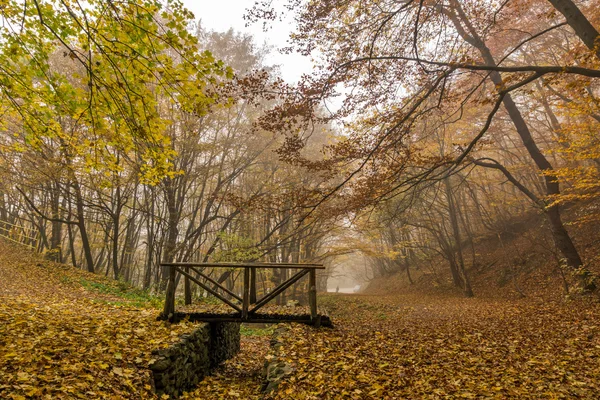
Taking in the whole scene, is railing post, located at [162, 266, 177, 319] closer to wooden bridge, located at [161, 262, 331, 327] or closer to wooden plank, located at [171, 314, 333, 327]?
wooden bridge, located at [161, 262, 331, 327]

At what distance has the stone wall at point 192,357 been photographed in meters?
4.57

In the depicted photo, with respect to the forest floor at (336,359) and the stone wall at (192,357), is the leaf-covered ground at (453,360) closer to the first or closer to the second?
the forest floor at (336,359)

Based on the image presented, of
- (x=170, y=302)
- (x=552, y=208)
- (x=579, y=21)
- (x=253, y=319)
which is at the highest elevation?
(x=579, y=21)

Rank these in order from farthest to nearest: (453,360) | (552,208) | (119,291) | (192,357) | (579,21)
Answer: (119,291), (552,208), (579,21), (192,357), (453,360)

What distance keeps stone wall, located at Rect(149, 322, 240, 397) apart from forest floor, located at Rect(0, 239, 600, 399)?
0.64ft

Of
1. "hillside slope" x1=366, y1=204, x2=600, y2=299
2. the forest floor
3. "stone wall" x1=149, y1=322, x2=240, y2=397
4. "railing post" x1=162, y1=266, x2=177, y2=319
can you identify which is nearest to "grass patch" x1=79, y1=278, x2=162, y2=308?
the forest floor

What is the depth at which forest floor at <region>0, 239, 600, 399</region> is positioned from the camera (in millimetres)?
3777

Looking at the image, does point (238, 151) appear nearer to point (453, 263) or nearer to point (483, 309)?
point (483, 309)

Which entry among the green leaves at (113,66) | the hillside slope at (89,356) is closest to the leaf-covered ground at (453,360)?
the hillside slope at (89,356)

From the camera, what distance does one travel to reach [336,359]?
16.5 feet

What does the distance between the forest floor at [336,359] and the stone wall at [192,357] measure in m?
0.20

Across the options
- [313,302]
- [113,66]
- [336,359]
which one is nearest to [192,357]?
[313,302]

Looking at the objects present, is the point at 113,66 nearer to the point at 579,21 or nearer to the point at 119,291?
the point at 579,21

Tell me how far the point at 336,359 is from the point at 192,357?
2.67 m
